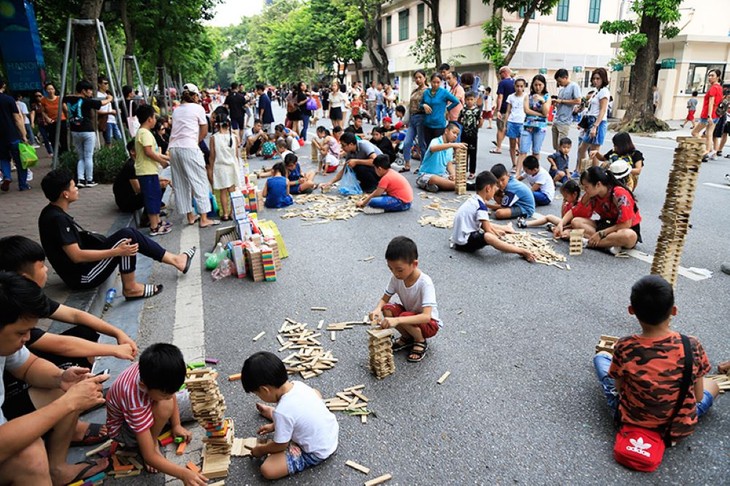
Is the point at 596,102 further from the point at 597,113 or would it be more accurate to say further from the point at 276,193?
the point at 276,193

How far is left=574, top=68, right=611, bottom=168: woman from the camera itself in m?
9.51

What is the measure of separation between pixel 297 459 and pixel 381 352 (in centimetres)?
110

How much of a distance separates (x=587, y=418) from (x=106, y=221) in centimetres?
750

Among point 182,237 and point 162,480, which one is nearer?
point 162,480

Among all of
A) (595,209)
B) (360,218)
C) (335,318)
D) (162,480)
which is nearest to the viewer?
(162,480)

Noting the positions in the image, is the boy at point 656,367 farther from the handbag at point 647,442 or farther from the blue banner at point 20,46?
the blue banner at point 20,46

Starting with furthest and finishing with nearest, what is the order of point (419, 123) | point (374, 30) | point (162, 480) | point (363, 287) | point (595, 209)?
point (374, 30) < point (419, 123) < point (595, 209) < point (363, 287) < point (162, 480)

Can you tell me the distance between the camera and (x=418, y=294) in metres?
4.08

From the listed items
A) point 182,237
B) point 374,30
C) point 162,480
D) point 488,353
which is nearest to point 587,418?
point 488,353

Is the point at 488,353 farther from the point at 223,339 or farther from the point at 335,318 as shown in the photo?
the point at 223,339

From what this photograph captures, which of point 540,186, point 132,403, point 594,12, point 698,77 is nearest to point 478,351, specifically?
point 132,403

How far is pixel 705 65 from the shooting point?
2570cm

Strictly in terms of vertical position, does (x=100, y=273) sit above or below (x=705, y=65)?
below

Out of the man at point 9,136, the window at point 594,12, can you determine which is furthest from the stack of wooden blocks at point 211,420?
the window at point 594,12
